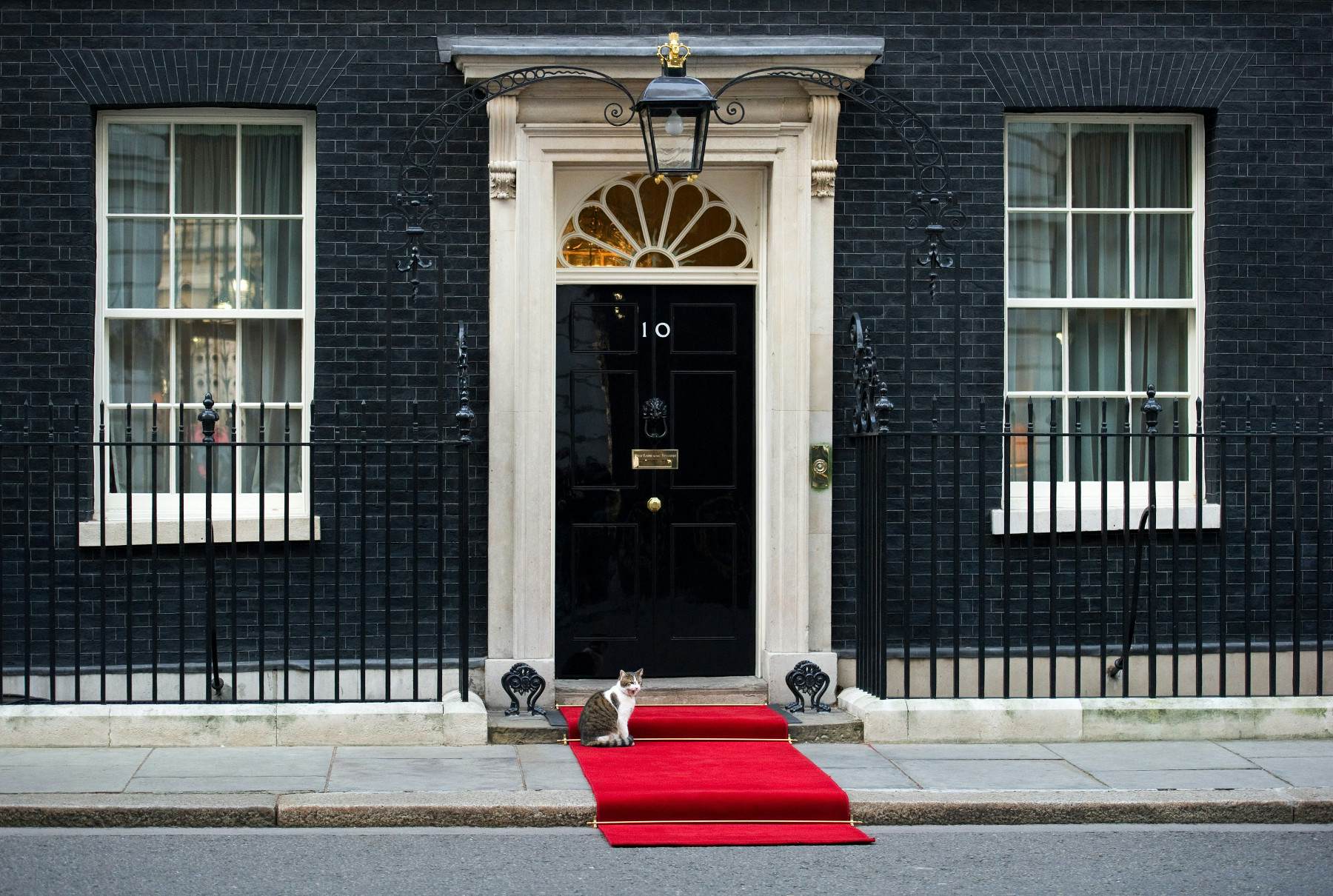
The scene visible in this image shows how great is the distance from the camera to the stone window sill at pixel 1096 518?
10258 millimetres

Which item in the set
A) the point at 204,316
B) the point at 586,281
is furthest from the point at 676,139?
the point at 204,316

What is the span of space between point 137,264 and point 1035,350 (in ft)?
17.9

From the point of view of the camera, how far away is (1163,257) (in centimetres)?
1066

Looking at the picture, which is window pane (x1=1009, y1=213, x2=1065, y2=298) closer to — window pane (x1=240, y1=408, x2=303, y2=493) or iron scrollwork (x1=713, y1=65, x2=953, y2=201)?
iron scrollwork (x1=713, y1=65, x2=953, y2=201)

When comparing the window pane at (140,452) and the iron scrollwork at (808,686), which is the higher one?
the window pane at (140,452)

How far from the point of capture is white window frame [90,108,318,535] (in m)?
9.98

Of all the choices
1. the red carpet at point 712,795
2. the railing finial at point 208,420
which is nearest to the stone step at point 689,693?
the red carpet at point 712,795

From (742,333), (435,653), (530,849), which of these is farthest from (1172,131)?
(530,849)

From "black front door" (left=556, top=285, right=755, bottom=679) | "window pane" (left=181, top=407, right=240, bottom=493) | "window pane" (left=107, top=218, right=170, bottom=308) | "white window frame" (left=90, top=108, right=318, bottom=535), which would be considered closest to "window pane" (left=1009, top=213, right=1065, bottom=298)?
"black front door" (left=556, top=285, right=755, bottom=679)

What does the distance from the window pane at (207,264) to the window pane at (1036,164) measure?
4738 millimetres

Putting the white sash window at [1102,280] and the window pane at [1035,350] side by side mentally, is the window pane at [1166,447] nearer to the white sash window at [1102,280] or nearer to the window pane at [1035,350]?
the white sash window at [1102,280]

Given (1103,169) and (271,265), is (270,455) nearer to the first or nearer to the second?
(271,265)

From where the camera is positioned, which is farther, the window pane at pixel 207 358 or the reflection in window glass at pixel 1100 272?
the reflection in window glass at pixel 1100 272

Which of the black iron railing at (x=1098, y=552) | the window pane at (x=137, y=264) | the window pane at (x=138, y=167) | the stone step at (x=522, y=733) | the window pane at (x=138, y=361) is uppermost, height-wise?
the window pane at (x=138, y=167)
